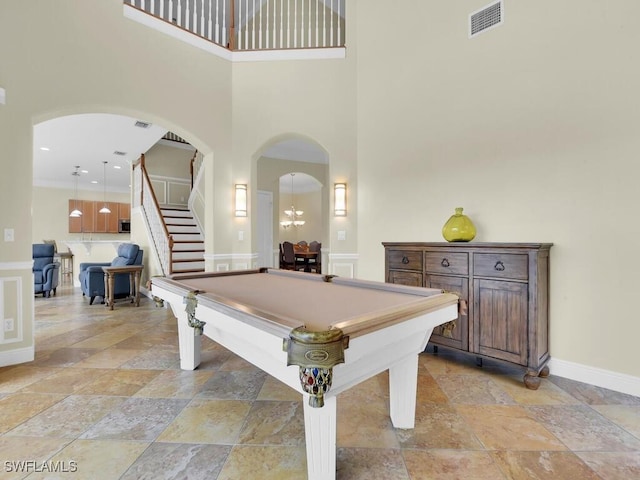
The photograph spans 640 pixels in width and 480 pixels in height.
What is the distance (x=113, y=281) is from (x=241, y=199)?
2697 mm

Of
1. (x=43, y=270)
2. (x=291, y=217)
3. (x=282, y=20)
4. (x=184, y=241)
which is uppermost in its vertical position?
(x=282, y=20)

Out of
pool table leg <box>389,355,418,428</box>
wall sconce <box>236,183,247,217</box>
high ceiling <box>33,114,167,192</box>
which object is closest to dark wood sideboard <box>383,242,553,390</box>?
pool table leg <box>389,355,418,428</box>

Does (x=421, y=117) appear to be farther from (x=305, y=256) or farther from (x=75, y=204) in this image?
(x=75, y=204)

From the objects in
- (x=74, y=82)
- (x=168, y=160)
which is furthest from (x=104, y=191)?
(x=74, y=82)

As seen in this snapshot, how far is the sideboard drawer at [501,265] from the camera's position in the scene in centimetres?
232

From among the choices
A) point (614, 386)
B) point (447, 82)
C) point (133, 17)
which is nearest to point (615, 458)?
point (614, 386)

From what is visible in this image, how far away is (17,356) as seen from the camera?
2.77m

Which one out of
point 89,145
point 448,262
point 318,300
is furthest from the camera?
point 89,145

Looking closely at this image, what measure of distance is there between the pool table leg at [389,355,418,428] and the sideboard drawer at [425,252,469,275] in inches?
47.2

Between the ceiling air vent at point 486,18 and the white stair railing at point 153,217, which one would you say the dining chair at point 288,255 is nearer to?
the white stair railing at point 153,217

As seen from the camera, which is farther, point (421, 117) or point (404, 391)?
point (421, 117)

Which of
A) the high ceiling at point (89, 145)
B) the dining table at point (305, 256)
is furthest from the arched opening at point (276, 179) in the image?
the high ceiling at point (89, 145)

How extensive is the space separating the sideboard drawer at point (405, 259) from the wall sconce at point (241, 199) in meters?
2.30

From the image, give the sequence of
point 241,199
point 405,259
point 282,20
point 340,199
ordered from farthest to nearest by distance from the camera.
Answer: point 282,20
point 241,199
point 340,199
point 405,259
